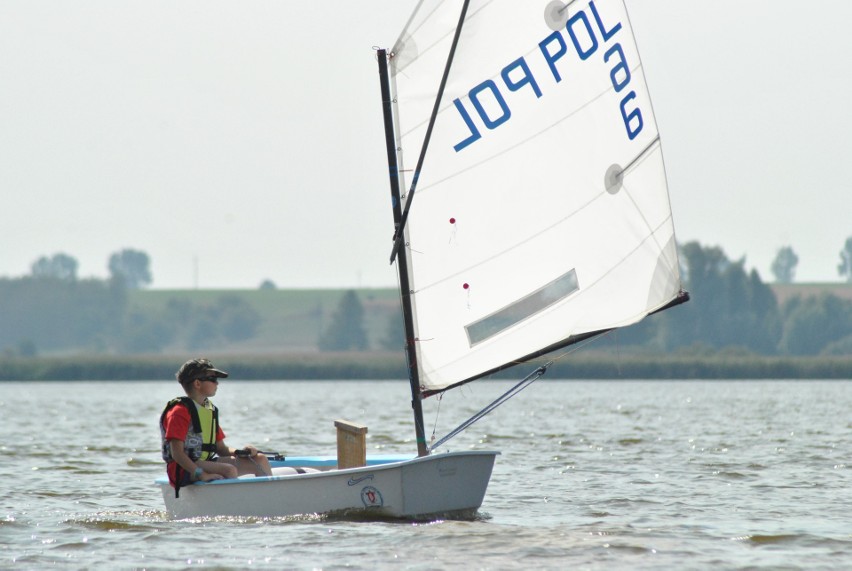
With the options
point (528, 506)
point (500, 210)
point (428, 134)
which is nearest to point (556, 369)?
point (528, 506)

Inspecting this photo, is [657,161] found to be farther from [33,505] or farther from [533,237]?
[33,505]

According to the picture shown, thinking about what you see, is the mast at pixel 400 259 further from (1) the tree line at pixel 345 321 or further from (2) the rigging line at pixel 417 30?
(1) the tree line at pixel 345 321

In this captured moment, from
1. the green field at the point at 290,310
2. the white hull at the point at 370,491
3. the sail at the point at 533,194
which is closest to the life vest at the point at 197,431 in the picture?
the white hull at the point at 370,491

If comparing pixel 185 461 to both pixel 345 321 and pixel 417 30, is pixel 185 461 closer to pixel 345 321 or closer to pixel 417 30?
pixel 417 30

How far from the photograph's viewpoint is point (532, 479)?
18.1m

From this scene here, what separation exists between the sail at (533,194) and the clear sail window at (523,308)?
13 millimetres

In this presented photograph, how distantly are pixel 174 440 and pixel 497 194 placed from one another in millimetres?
3839

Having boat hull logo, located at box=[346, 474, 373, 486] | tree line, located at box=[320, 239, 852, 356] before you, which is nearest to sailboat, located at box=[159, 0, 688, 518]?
boat hull logo, located at box=[346, 474, 373, 486]

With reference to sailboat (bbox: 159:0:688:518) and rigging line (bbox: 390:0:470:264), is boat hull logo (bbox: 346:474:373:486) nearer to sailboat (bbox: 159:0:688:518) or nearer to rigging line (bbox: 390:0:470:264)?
sailboat (bbox: 159:0:688:518)

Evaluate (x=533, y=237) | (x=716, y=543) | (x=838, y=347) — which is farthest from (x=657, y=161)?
(x=838, y=347)

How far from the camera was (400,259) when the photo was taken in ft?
41.8

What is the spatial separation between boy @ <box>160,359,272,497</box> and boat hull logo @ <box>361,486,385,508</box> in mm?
1251

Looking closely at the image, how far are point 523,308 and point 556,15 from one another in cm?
281

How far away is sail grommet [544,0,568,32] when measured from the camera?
12727mm
